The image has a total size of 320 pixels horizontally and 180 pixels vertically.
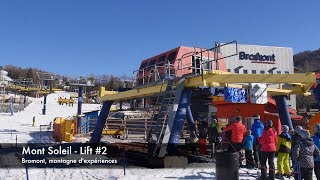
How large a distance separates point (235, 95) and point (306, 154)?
5.64m

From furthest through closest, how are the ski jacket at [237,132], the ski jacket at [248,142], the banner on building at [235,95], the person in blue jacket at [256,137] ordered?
the banner on building at [235,95] < the person in blue jacket at [256,137] < the ski jacket at [237,132] < the ski jacket at [248,142]

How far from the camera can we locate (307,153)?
24.8ft

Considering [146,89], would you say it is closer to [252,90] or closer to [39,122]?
[252,90]

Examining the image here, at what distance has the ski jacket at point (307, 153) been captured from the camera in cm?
758

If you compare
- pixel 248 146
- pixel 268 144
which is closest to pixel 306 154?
pixel 268 144

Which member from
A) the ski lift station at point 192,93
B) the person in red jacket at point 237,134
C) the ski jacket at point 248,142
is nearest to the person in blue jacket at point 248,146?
the ski jacket at point 248,142

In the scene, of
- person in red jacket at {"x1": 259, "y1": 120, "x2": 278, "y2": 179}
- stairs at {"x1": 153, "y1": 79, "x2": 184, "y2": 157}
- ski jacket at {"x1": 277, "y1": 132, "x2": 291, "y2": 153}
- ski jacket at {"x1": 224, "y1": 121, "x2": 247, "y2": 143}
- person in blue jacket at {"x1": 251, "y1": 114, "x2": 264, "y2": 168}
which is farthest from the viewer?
stairs at {"x1": 153, "y1": 79, "x2": 184, "y2": 157}

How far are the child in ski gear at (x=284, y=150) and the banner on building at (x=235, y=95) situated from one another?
378 centimetres

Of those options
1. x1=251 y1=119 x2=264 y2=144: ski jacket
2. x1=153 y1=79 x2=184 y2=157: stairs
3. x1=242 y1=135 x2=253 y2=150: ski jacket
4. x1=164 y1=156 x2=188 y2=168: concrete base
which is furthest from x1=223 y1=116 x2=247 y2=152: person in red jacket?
x1=153 y1=79 x2=184 y2=157: stairs

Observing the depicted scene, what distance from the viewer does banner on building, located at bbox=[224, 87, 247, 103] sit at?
1295 cm

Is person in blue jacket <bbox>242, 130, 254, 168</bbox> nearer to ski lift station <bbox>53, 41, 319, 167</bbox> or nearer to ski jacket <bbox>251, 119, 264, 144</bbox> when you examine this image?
ski jacket <bbox>251, 119, 264, 144</bbox>

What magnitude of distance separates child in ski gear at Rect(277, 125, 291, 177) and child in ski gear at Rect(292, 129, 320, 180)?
1418mm

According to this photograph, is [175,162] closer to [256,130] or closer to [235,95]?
[256,130]

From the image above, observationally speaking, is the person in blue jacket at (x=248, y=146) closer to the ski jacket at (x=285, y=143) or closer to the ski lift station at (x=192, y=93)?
the ski lift station at (x=192, y=93)
